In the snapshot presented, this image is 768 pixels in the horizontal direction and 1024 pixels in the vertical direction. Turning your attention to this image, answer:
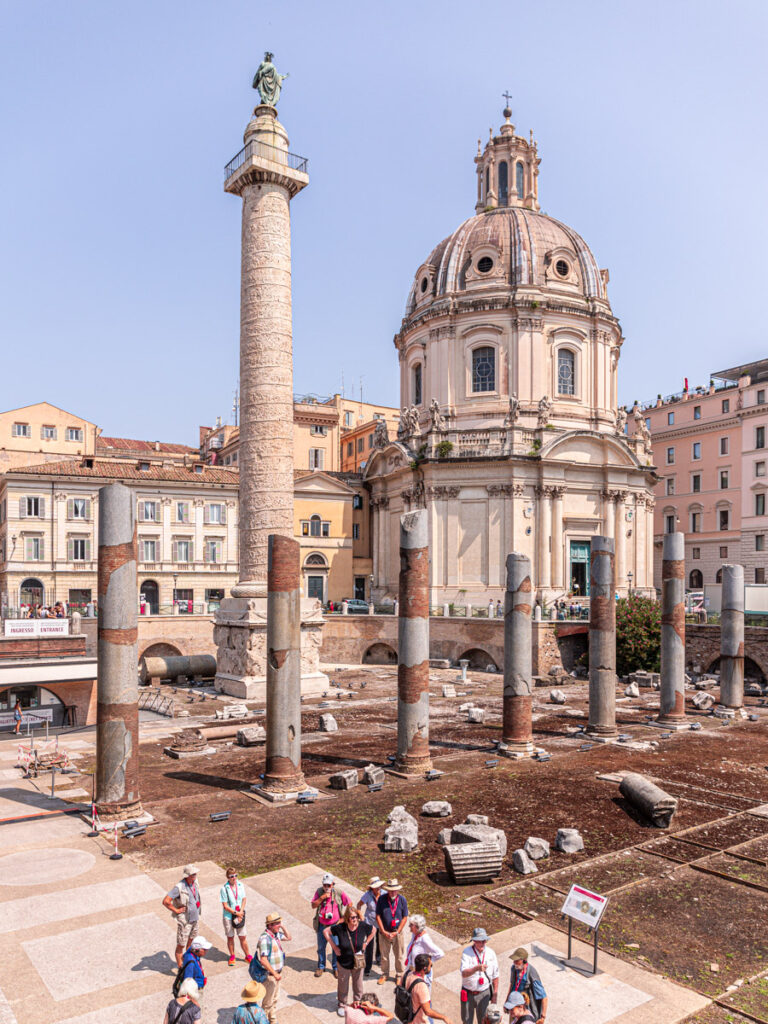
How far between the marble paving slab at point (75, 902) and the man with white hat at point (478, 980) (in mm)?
5729

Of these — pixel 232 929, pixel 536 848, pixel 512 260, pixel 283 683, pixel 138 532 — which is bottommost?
pixel 536 848

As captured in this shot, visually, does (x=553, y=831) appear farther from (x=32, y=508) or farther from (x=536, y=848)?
(x=32, y=508)

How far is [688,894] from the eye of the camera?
13.1 metres

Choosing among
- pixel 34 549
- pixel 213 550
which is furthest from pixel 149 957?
pixel 213 550

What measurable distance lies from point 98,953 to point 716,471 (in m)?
62.4

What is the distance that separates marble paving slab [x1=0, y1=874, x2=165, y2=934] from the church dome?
44281mm

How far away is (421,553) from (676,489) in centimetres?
5381

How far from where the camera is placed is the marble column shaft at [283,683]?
1831 centimetres

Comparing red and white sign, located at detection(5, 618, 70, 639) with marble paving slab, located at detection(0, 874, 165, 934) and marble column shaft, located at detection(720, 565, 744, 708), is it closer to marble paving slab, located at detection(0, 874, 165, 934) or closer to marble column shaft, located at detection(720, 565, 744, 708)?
marble paving slab, located at detection(0, 874, 165, 934)

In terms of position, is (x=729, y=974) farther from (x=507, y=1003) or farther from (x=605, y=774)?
(x=605, y=774)

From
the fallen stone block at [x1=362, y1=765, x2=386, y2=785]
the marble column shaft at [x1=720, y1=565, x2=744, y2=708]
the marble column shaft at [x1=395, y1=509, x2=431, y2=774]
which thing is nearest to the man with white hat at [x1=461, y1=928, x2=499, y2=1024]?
the fallen stone block at [x1=362, y1=765, x2=386, y2=785]

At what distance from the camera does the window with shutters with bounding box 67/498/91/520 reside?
4869 cm

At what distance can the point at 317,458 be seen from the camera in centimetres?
6681

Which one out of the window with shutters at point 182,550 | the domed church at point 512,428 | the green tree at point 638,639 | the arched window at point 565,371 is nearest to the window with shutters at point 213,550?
the window with shutters at point 182,550
